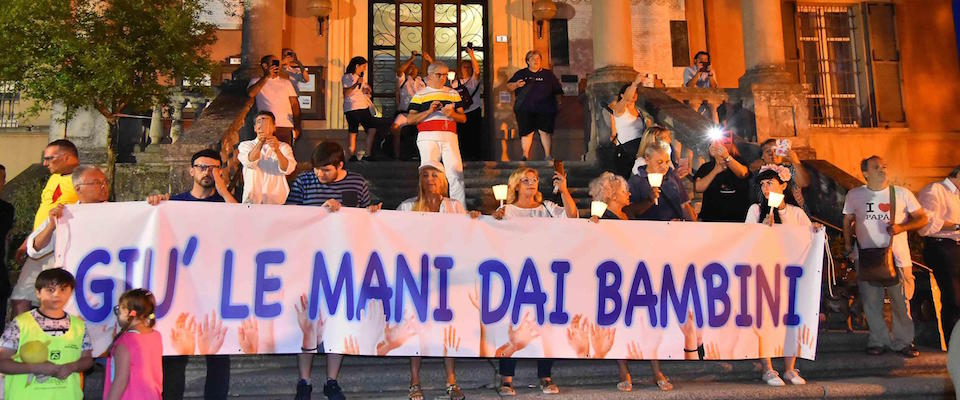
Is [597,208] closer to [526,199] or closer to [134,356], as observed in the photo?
[526,199]

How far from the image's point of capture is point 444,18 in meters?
14.5

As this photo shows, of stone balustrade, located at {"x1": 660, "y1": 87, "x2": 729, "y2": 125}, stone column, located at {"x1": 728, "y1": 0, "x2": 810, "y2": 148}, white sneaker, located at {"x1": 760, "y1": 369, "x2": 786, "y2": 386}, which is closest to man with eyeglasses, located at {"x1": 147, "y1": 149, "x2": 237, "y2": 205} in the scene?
white sneaker, located at {"x1": 760, "y1": 369, "x2": 786, "y2": 386}

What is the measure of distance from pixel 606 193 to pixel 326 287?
7.74 feet

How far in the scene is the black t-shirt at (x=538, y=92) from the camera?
10.7 meters

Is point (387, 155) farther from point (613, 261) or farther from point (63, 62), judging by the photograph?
point (613, 261)

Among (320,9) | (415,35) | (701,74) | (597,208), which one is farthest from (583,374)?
(415,35)

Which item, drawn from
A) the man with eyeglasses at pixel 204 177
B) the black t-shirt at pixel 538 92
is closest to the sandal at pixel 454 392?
the man with eyeglasses at pixel 204 177

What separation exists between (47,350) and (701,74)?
1032 centimetres

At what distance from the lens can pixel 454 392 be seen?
17.9 ft

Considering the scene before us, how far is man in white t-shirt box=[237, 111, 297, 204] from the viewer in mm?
6531

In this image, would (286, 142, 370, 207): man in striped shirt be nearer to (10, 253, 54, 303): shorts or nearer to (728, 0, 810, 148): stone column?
(10, 253, 54, 303): shorts

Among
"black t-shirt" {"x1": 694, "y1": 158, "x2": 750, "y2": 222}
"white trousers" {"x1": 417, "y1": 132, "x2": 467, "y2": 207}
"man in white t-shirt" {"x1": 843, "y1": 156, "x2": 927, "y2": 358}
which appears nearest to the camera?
"man in white t-shirt" {"x1": 843, "y1": 156, "x2": 927, "y2": 358}

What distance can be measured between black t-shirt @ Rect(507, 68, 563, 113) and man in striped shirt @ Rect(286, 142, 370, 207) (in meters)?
4.95

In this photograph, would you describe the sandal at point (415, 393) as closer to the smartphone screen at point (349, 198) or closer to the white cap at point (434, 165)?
the smartphone screen at point (349, 198)
